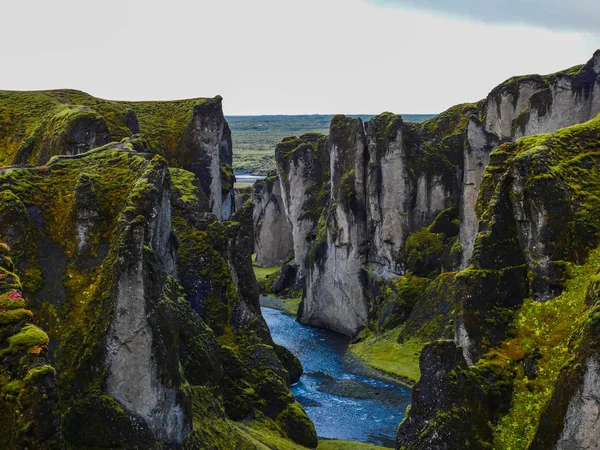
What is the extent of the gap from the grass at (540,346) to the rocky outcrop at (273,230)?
370ft

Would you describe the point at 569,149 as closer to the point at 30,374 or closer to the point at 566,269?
the point at 566,269

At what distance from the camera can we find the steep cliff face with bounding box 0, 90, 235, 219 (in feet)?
239

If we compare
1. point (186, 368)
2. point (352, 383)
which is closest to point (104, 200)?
point (186, 368)

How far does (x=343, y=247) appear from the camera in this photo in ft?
341

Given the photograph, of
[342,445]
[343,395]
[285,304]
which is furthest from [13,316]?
[285,304]

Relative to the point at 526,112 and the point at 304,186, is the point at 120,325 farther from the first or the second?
the point at 304,186

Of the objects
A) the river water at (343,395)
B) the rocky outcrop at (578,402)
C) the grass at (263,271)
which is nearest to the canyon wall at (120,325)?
the river water at (343,395)

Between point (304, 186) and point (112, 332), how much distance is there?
94.3 m

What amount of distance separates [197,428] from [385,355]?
4795cm

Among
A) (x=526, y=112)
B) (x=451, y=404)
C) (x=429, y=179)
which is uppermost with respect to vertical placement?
(x=526, y=112)

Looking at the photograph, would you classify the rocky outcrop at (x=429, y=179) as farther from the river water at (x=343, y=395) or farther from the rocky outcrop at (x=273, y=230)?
the rocky outcrop at (x=273, y=230)

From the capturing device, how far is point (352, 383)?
76.2 meters

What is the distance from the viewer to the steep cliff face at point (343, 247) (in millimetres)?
102312

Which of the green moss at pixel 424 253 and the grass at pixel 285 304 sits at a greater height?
the green moss at pixel 424 253
